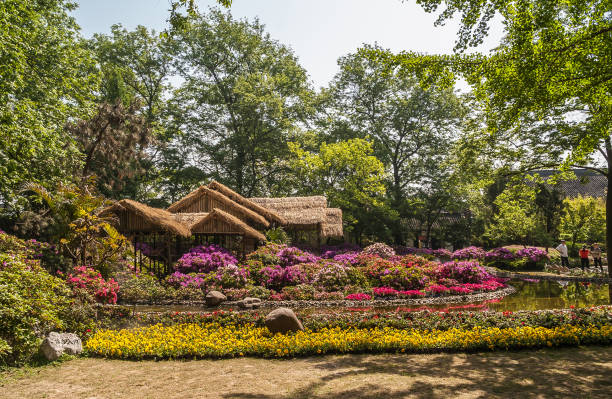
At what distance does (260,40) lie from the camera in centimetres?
4066

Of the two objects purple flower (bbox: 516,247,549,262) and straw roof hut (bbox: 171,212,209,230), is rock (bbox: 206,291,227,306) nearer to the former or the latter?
straw roof hut (bbox: 171,212,209,230)

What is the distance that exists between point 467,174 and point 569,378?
631 inches

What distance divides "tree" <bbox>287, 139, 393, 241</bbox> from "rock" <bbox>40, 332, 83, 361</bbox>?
26.4 metres

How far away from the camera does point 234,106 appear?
36.7m

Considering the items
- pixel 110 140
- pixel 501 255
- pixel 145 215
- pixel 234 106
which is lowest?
pixel 501 255

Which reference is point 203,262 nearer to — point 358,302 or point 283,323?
point 358,302

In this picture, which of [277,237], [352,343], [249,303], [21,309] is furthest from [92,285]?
[277,237]

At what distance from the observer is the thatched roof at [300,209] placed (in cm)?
2777

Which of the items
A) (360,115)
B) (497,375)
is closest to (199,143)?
(360,115)

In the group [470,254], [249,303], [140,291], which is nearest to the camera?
[249,303]

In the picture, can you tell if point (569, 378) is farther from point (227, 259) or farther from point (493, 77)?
point (227, 259)

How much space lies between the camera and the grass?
5.36m

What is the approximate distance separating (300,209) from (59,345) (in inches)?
868

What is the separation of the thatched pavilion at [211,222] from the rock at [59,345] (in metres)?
8.86
